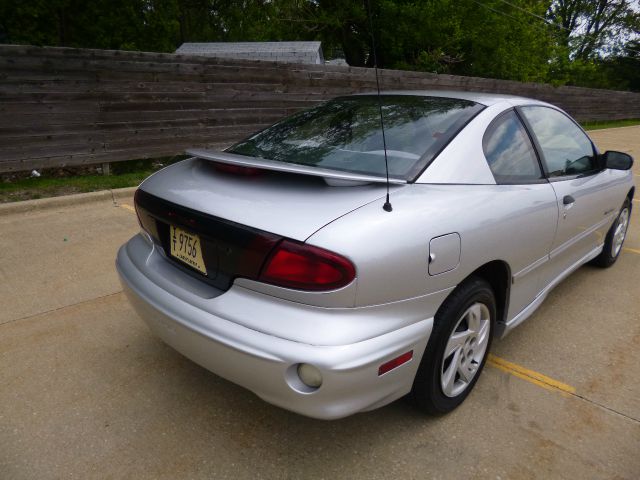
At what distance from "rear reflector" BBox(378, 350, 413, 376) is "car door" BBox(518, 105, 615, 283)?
55.6 inches

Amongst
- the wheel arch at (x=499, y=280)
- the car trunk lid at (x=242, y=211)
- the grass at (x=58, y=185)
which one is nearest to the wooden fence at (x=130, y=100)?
the grass at (x=58, y=185)

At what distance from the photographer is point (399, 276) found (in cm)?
182

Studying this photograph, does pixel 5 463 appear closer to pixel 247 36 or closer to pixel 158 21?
pixel 158 21

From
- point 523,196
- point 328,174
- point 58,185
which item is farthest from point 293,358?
point 58,185

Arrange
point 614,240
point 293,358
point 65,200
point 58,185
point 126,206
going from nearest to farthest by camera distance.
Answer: point 293,358, point 614,240, point 65,200, point 126,206, point 58,185

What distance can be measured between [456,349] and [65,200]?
503cm

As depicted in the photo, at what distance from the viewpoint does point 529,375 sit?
2.69 metres

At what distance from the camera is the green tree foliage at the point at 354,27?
573 inches

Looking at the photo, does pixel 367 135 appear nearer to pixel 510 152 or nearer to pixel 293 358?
pixel 510 152

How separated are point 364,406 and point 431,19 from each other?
561 inches

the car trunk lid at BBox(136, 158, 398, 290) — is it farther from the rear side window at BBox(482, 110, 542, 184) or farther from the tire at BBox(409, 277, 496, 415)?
the rear side window at BBox(482, 110, 542, 184)

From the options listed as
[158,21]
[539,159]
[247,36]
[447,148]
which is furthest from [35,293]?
[247,36]

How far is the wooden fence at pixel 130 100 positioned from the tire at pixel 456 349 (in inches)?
233

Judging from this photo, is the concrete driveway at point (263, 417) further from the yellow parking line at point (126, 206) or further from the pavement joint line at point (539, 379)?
the yellow parking line at point (126, 206)
